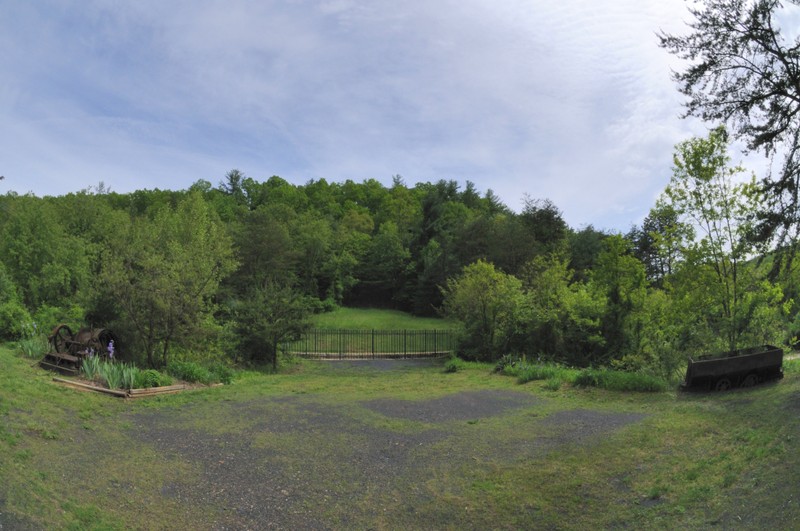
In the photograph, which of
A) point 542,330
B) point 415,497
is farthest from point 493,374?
point 415,497

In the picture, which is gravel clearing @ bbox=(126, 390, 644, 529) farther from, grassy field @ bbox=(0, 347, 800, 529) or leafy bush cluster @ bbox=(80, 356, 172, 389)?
leafy bush cluster @ bbox=(80, 356, 172, 389)

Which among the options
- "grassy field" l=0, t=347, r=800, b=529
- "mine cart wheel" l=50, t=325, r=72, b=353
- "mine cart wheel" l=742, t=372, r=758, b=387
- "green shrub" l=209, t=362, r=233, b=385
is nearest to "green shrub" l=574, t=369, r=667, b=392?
"grassy field" l=0, t=347, r=800, b=529

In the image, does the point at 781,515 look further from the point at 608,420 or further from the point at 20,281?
the point at 20,281

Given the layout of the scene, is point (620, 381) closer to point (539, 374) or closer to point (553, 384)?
point (553, 384)

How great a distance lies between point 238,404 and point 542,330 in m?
11.9

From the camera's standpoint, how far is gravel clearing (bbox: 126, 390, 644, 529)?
5.42m

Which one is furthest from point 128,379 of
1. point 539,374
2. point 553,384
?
point 539,374

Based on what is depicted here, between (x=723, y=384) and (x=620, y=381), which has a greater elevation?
(x=723, y=384)

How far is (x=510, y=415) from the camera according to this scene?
998cm

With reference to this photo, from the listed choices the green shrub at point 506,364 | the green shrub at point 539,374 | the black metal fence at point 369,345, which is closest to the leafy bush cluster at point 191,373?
the green shrub at point 539,374

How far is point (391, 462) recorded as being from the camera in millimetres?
7027

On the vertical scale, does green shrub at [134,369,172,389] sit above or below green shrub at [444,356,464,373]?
above

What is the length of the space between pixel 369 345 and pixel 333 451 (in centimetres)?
2274

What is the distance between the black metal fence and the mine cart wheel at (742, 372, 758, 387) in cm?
1372
